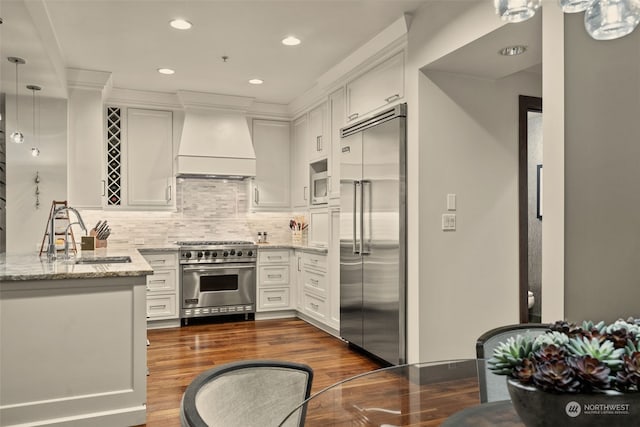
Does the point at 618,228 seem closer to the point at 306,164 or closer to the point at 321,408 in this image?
the point at 321,408

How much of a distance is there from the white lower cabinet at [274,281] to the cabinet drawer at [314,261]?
1.21ft

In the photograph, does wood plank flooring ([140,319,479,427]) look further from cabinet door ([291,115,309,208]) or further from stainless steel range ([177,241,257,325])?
cabinet door ([291,115,309,208])

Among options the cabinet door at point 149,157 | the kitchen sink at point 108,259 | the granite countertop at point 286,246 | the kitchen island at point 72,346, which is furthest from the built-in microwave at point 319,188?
the kitchen island at point 72,346

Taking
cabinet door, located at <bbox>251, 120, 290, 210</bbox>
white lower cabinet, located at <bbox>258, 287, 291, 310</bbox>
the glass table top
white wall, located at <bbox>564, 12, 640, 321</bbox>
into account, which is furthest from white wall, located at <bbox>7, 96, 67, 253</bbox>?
white wall, located at <bbox>564, 12, 640, 321</bbox>

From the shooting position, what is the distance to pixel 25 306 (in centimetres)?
244

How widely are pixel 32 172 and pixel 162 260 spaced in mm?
1531

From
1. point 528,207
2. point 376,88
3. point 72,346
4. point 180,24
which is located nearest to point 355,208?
point 376,88

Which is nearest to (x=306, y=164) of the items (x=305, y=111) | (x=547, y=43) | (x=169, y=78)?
(x=305, y=111)

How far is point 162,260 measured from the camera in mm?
5125

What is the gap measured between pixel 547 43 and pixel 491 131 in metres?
1.32

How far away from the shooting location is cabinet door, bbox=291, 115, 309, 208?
18.2 ft

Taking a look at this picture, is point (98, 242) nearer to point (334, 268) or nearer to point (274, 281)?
point (274, 281)

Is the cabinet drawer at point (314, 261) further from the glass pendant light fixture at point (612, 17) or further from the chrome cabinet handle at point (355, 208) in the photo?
the glass pendant light fixture at point (612, 17)

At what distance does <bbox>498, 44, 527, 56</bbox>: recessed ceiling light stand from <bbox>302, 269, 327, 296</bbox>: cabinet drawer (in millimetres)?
2789
